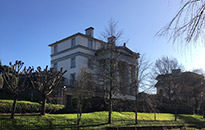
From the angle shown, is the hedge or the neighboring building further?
the neighboring building

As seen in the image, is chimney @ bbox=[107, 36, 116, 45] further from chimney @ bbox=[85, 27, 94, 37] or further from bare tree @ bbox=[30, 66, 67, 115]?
chimney @ bbox=[85, 27, 94, 37]

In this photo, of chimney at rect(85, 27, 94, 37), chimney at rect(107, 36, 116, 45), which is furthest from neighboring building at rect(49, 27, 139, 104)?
chimney at rect(107, 36, 116, 45)

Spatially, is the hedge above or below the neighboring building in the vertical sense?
below

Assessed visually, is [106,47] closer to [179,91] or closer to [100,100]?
[100,100]

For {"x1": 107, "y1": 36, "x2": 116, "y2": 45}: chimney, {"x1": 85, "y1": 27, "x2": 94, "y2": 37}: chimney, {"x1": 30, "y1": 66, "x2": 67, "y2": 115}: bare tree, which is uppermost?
{"x1": 85, "y1": 27, "x2": 94, "y2": 37}: chimney

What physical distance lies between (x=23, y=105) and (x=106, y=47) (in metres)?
10.9

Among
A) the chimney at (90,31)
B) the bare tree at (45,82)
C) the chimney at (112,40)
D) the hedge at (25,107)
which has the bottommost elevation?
the hedge at (25,107)

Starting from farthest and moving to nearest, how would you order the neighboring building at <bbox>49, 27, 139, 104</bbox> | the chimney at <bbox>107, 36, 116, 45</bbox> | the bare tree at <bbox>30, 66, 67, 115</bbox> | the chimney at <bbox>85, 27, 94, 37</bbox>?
the chimney at <bbox>85, 27, 94, 37</bbox>
the neighboring building at <bbox>49, 27, 139, 104</bbox>
the chimney at <bbox>107, 36, 116, 45</bbox>
the bare tree at <bbox>30, 66, 67, 115</bbox>

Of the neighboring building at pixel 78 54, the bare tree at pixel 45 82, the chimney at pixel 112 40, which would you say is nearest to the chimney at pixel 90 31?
the neighboring building at pixel 78 54

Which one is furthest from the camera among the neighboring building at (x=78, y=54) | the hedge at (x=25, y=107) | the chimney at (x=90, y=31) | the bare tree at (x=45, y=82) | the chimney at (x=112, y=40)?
the chimney at (x=90, y=31)

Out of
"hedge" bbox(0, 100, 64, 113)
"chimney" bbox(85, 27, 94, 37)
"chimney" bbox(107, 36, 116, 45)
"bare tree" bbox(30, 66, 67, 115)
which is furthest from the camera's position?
"chimney" bbox(85, 27, 94, 37)

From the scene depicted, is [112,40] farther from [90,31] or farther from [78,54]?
[90,31]

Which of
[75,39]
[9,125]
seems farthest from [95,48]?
[9,125]

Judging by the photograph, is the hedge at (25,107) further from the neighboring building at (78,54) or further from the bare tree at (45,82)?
the neighboring building at (78,54)
